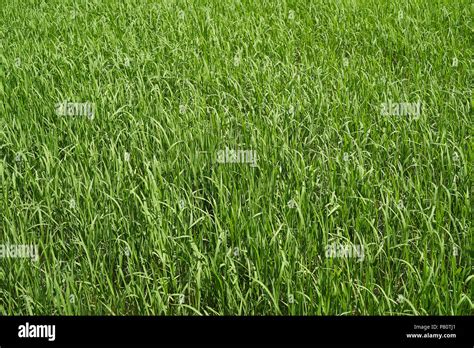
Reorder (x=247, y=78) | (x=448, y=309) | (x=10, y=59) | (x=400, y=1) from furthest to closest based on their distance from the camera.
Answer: (x=400, y=1), (x=10, y=59), (x=247, y=78), (x=448, y=309)

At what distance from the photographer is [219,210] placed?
11.0ft

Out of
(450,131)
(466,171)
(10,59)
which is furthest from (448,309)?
(10,59)

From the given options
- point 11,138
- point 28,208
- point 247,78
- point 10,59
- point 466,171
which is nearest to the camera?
point 28,208

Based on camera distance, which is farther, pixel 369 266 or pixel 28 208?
pixel 28 208

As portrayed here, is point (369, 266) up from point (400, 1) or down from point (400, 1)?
down

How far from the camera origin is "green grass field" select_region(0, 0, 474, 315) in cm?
272

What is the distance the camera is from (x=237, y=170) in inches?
142

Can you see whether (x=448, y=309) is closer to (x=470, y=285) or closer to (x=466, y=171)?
(x=470, y=285)

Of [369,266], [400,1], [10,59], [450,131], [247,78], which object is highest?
[400,1]

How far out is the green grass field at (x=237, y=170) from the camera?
2721 millimetres

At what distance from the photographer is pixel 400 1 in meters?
7.52

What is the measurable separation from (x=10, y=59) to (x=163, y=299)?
3.64m

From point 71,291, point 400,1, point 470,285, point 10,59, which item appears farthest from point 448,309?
point 400,1

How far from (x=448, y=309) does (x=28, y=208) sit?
2189 mm
